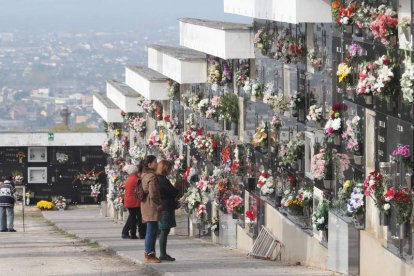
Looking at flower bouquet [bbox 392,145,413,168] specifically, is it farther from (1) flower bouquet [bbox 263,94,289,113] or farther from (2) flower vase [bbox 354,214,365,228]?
(1) flower bouquet [bbox 263,94,289,113]

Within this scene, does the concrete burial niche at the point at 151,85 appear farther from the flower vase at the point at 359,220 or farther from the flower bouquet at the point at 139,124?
the flower vase at the point at 359,220

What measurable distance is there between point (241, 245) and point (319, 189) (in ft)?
19.5

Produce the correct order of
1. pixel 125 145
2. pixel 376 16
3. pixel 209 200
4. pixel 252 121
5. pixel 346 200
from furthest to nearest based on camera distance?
pixel 125 145, pixel 209 200, pixel 252 121, pixel 346 200, pixel 376 16

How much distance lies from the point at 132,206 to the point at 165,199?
6.02 metres

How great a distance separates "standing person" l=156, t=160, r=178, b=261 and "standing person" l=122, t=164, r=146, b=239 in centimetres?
492

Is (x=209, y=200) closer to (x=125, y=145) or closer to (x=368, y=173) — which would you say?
(x=368, y=173)

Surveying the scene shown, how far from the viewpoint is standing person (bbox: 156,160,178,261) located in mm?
19031

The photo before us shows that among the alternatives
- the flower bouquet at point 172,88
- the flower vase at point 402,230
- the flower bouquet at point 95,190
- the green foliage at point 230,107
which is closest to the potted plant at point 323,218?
the flower vase at point 402,230

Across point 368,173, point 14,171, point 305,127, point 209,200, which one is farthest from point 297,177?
point 14,171

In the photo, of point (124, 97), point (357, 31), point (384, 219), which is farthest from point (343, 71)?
point (124, 97)

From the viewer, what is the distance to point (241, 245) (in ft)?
84.2

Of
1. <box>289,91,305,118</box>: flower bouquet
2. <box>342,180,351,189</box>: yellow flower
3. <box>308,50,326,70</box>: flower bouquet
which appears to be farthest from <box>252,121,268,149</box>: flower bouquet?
<box>342,180,351,189</box>: yellow flower

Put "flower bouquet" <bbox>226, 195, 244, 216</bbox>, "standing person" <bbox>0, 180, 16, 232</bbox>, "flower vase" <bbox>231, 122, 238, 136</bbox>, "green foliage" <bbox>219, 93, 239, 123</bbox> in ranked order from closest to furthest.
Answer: "flower bouquet" <bbox>226, 195, 244, 216</bbox>, "green foliage" <bbox>219, 93, 239, 123</bbox>, "flower vase" <bbox>231, 122, 238, 136</bbox>, "standing person" <bbox>0, 180, 16, 232</bbox>

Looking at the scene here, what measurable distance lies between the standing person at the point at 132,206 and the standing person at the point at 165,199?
16.2 feet
